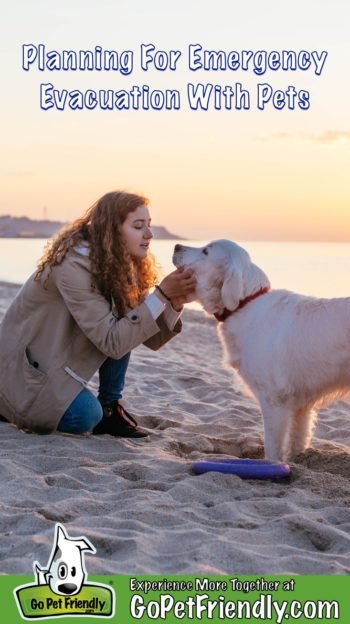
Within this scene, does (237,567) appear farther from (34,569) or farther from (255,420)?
(255,420)

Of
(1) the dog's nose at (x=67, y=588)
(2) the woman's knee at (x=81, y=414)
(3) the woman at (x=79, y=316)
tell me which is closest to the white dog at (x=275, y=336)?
(3) the woman at (x=79, y=316)

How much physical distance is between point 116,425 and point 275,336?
1.30 metres

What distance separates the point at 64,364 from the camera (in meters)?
5.18

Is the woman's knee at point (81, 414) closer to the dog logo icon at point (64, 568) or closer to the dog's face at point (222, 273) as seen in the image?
the dog's face at point (222, 273)

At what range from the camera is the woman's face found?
5.29 metres

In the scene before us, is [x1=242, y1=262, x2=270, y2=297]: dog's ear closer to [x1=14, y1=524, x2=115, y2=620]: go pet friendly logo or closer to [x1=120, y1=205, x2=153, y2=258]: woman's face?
[x1=120, y1=205, x2=153, y2=258]: woman's face

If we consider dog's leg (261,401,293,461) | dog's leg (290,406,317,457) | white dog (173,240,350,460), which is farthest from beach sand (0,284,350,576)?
white dog (173,240,350,460)

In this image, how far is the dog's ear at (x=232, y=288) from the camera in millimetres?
5039

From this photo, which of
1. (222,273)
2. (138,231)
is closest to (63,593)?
(222,273)

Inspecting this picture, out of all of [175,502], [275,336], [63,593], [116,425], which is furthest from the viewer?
[116,425]

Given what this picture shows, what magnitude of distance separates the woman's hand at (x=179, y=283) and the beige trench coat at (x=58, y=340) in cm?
19

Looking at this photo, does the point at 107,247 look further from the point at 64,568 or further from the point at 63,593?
the point at 63,593

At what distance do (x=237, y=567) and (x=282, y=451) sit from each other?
1887 mm

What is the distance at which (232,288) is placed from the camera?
16.6 feet
